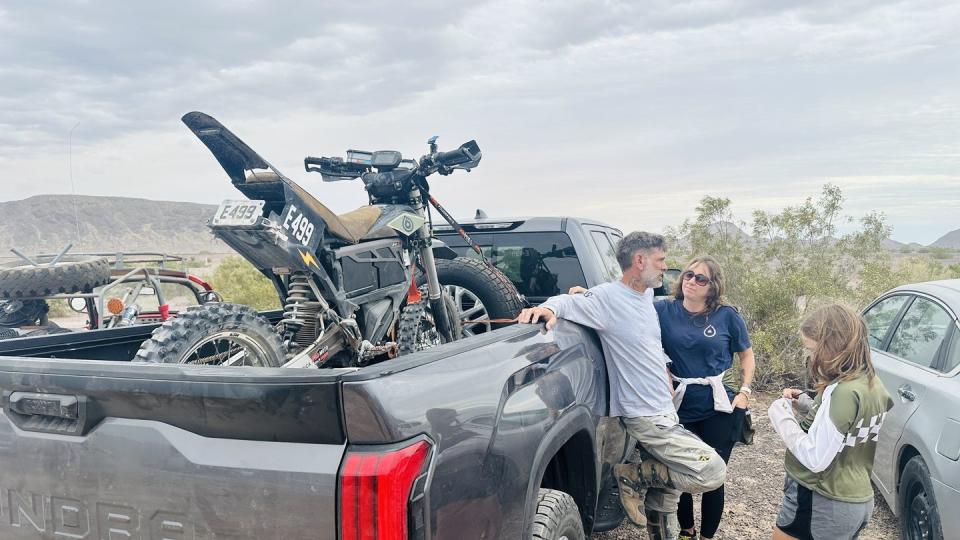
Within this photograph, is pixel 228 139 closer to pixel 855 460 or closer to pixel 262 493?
pixel 262 493

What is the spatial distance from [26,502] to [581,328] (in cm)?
222

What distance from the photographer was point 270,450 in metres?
1.62

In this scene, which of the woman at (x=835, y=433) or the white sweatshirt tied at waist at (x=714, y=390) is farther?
the white sweatshirt tied at waist at (x=714, y=390)

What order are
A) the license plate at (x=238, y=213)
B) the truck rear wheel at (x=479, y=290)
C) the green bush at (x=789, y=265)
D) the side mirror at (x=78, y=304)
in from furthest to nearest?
1. the green bush at (x=789, y=265)
2. the side mirror at (x=78, y=304)
3. the truck rear wheel at (x=479, y=290)
4. the license plate at (x=238, y=213)

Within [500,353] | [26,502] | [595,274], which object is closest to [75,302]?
[595,274]

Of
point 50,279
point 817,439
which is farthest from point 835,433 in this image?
point 50,279

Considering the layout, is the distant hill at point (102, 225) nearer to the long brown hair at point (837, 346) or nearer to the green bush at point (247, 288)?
the green bush at point (247, 288)

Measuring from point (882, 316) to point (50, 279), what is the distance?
7091 millimetres

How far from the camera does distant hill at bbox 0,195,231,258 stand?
211ft

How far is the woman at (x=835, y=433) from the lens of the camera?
2891 millimetres

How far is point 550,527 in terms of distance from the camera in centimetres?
233

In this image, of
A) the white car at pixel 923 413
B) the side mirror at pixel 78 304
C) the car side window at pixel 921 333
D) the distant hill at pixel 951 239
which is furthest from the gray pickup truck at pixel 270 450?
the distant hill at pixel 951 239

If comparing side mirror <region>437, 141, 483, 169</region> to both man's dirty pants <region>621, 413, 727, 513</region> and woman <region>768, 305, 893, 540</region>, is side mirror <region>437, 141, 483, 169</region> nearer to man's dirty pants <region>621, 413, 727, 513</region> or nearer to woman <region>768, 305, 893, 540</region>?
man's dirty pants <region>621, 413, 727, 513</region>

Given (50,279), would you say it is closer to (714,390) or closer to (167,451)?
(167,451)
